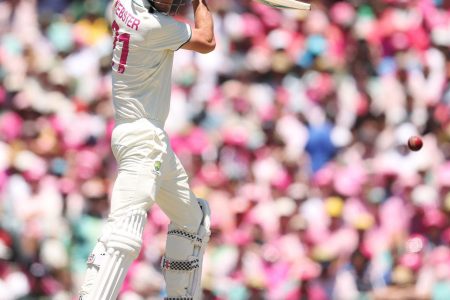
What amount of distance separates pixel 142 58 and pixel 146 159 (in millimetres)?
582

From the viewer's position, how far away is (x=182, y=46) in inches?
237

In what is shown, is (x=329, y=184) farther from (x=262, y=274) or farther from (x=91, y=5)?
(x=91, y=5)

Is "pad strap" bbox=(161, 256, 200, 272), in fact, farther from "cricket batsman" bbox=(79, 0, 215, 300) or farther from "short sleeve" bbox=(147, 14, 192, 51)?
"short sleeve" bbox=(147, 14, 192, 51)

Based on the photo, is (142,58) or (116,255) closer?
(116,255)

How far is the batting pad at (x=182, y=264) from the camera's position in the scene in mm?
6168

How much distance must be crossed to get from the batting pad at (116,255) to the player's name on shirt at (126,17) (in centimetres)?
105


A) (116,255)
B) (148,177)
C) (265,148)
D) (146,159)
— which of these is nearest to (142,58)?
(146,159)

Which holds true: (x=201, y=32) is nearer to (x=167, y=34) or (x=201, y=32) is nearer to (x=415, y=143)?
(x=167, y=34)

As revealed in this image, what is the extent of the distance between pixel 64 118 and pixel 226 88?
59.4 inches

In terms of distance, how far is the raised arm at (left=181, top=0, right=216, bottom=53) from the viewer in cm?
603

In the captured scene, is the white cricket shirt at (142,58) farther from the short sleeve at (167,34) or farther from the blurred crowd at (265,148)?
the blurred crowd at (265,148)

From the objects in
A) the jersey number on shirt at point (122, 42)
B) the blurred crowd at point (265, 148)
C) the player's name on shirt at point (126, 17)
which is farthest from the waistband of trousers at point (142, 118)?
the blurred crowd at point (265, 148)

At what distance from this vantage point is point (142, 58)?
6016mm

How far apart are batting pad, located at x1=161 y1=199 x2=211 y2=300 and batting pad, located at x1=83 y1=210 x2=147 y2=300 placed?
408 millimetres
